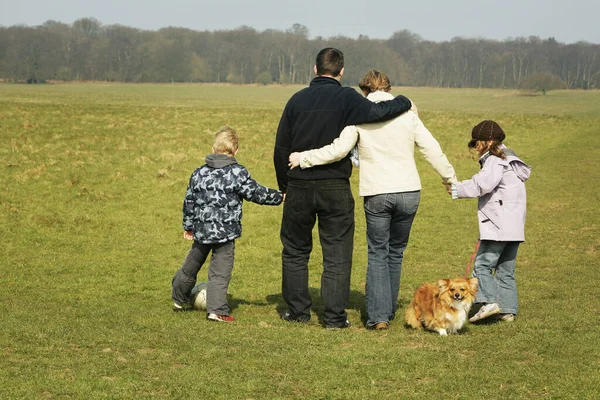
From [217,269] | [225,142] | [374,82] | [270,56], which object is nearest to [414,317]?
[217,269]

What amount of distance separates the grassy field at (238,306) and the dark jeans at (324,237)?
0.35m

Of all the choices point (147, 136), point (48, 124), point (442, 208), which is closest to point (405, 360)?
point (442, 208)

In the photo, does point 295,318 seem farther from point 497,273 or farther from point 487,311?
point 497,273

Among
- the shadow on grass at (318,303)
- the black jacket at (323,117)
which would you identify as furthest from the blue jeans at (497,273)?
the black jacket at (323,117)

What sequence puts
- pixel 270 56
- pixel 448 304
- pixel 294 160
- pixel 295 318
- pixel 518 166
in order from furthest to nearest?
pixel 270 56, pixel 295 318, pixel 518 166, pixel 294 160, pixel 448 304

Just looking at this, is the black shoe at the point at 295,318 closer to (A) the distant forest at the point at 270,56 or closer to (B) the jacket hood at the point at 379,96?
(B) the jacket hood at the point at 379,96

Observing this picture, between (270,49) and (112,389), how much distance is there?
579 feet

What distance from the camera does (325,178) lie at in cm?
727

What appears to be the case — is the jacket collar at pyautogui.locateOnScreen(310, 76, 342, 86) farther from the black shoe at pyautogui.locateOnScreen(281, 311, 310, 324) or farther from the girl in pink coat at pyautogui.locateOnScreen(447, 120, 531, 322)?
the black shoe at pyautogui.locateOnScreen(281, 311, 310, 324)

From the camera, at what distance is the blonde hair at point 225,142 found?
7809 mm

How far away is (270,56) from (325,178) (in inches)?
6768

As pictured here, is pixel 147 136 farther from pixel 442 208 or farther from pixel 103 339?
pixel 103 339

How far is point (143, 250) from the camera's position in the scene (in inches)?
518

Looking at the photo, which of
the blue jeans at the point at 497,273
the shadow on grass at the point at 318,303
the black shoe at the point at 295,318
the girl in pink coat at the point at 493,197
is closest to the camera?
the girl in pink coat at the point at 493,197
